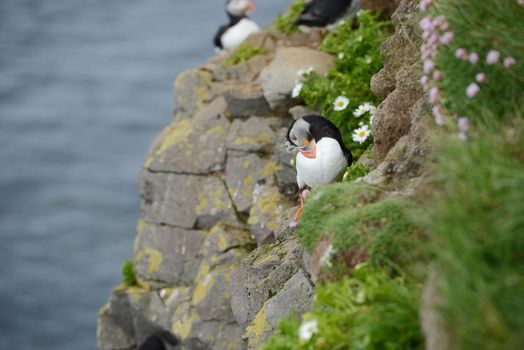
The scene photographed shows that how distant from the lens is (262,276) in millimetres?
6504

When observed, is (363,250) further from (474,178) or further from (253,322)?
(253,322)

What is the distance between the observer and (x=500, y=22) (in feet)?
15.0

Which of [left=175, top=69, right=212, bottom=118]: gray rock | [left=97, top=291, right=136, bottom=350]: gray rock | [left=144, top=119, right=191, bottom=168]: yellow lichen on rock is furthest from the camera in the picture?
[left=175, top=69, right=212, bottom=118]: gray rock

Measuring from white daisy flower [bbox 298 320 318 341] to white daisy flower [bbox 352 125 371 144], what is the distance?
339 cm

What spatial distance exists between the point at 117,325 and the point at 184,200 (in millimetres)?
1928

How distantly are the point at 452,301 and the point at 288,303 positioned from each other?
2152mm

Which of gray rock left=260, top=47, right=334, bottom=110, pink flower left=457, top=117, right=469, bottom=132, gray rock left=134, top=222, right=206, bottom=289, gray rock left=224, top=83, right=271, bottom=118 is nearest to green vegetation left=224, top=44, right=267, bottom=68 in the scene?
gray rock left=224, top=83, right=271, bottom=118

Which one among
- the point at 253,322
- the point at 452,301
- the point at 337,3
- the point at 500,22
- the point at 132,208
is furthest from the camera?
the point at 132,208

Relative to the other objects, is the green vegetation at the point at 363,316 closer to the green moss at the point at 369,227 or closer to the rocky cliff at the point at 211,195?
the green moss at the point at 369,227

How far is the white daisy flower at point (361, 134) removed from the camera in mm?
7758

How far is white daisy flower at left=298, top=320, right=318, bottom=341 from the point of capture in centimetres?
452

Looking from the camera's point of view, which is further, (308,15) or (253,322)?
(308,15)

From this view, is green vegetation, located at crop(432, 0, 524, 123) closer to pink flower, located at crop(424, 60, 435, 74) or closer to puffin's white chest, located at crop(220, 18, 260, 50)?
pink flower, located at crop(424, 60, 435, 74)

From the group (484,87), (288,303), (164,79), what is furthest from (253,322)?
(164,79)
